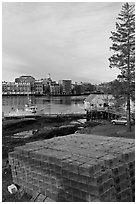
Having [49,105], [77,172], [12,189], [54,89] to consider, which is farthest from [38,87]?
[77,172]

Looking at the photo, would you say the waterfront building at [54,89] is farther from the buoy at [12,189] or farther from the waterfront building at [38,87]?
the buoy at [12,189]

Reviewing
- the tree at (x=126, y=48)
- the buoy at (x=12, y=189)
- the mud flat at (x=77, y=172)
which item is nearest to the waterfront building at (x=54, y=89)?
the tree at (x=126, y=48)

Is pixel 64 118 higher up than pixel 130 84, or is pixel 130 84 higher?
pixel 130 84

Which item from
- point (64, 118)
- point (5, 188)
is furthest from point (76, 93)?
point (5, 188)

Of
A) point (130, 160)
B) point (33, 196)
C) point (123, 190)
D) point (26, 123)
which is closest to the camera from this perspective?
point (123, 190)

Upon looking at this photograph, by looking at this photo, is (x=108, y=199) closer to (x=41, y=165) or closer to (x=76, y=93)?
(x=41, y=165)

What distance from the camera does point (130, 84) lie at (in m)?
18.2

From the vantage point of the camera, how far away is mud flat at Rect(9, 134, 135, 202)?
5262 millimetres

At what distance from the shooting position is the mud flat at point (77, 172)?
5262 millimetres

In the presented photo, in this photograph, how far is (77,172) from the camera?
5.41 m

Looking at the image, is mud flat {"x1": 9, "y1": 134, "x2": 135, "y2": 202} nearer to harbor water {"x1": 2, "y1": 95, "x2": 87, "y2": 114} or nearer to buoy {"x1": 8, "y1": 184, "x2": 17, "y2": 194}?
buoy {"x1": 8, "y1": 184, "x2": 17, "y2": 194}

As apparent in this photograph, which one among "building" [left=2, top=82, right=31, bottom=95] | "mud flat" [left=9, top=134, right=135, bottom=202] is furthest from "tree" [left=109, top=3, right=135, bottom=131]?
"building" [left=2, top=82, right=31, bottom=95]

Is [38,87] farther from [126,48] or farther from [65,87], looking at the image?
[126,48]

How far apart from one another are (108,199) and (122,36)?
53.9 ft
